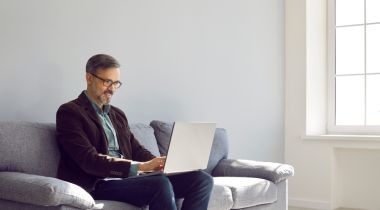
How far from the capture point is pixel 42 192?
8.24 ft

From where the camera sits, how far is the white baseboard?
5.46 metres

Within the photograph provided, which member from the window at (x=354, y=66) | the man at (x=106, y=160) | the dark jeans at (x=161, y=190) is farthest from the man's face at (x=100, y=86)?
the window at (x=354, y=66)

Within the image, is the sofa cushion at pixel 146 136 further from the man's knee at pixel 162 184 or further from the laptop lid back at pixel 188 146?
the man's knee at pixel 162 184

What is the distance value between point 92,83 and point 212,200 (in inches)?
38.2

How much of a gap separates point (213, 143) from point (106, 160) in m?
1.66

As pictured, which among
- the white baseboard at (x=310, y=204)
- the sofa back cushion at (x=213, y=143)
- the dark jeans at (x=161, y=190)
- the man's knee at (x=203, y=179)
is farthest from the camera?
the white baseboard at (x=310, y=204)

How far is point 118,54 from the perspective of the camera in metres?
4.21

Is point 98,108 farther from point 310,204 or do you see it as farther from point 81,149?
Result: point 310,204

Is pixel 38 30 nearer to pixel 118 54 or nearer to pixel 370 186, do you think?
pixel 118 54

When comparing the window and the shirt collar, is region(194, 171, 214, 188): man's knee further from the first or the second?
the window

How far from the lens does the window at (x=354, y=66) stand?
555 centimetres

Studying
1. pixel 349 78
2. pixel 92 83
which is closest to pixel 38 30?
pixel 92 83

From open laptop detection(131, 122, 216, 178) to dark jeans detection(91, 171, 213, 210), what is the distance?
→ 60 mm

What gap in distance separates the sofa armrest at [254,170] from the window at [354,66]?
159 centimetres
